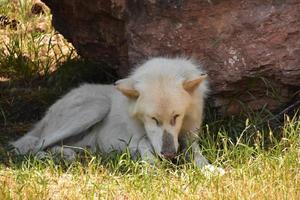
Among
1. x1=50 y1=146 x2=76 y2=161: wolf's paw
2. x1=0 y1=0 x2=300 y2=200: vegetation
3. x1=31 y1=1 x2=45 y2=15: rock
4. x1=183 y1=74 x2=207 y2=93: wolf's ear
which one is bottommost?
x1=50 y1=146 x2=76 y2=161: wolf's paw

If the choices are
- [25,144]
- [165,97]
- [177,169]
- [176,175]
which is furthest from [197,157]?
[25,144]

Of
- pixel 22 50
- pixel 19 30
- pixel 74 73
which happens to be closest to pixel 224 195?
pixel 74 73

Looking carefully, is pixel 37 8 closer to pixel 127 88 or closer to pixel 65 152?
pixel 65 152

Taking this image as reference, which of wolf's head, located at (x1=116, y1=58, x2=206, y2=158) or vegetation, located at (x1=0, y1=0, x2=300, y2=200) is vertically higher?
wolf's head, located at (x1=116, y1=58, x2=206, y2=158)

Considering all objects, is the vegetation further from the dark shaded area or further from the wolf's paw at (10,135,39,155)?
the wolf's paw at (10,135,39,155)

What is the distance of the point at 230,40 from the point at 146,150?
54.5 inches

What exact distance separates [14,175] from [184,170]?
4.51 ft

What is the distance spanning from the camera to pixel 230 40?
303 inches

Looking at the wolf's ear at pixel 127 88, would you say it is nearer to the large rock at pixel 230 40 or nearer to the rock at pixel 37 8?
the large rock at pixel 230 40

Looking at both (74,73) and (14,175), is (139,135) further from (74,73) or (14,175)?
(74,73)

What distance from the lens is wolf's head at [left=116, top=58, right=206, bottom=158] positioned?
22.7 feet

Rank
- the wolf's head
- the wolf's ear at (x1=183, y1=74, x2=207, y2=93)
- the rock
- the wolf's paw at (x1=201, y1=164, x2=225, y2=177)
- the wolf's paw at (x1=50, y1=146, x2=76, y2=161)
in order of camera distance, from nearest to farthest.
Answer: the wolf's paw at (x1=201, y1=164, x2=225, y2=177), the wolf's head, the wolf's ear at (x1=183, y1=74, x2=207, y2=93), the wolf's paw at (x1=50, y1=146, x2=76, y2=161), the rock

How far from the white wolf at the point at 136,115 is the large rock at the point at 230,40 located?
31 cm

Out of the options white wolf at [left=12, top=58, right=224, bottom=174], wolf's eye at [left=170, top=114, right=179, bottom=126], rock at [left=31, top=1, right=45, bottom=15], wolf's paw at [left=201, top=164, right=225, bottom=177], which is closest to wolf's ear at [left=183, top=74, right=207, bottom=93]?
white wolf at [left=12, top=58, right=224, bottom=174]
